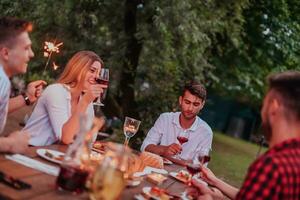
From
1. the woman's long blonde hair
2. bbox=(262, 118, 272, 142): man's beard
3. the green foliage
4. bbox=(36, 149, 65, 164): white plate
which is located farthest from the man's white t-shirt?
the green foliage

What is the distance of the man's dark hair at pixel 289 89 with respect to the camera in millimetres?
1789

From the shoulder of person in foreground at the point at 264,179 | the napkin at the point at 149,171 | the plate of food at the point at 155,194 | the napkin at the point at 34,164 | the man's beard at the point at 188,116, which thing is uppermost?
the man's beard at the point at 188,116

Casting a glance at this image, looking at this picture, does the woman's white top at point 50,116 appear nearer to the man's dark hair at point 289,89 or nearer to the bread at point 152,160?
the bread at point 152,160

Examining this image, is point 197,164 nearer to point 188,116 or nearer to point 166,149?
point 166,149

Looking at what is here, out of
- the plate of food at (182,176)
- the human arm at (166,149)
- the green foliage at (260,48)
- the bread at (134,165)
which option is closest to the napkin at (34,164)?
the bread at (134,165)

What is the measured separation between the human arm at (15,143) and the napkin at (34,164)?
0.11ft

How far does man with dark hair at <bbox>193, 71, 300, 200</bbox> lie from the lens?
5.27ft

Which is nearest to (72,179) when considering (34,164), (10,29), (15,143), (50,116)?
(34,164)

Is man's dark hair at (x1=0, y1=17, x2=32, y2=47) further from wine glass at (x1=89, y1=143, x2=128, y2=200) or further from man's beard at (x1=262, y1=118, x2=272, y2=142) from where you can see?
man's beard at (x1=262, y1=118, x2=272, y2=142)

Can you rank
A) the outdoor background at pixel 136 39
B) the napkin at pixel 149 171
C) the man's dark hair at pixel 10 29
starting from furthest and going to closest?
the outdoor background at pixel 136 39 < the napkin at pixel 149 171 < the man's dark hair at pixel 10 29

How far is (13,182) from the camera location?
70.9 inches

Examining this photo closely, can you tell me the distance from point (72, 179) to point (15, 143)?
529 mm

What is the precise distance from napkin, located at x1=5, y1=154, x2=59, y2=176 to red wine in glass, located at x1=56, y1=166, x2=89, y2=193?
0.76ft

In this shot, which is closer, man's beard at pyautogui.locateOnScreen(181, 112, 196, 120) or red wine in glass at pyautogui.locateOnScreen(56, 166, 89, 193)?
red wine in glass at pyautogui.locateOnScreen(56, 166, 89, 193)
